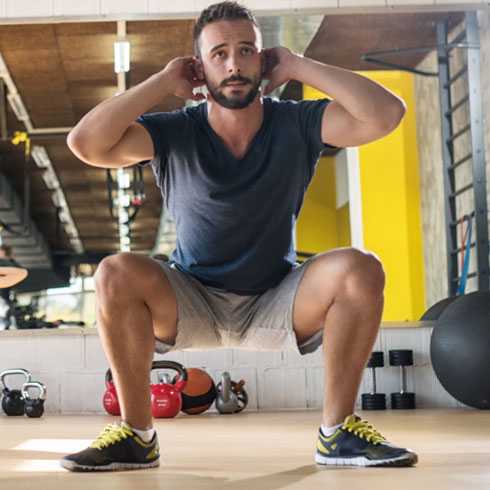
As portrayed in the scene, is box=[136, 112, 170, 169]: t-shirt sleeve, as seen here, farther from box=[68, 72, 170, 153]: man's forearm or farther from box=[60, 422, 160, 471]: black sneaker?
box=[60, 422, 160, 471]: black sneaker

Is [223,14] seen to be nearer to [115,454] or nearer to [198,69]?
[198,69]

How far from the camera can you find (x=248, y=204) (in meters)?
2.30

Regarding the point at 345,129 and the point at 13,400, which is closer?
the point at 345,129

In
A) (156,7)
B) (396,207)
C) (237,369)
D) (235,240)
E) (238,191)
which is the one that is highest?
(156,7)

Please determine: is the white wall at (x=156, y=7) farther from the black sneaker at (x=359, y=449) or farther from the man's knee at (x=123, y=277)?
the black sneaker at (x=359, y=449)

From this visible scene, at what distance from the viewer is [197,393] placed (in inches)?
194

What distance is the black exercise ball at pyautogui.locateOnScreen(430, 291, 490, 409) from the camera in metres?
4.50

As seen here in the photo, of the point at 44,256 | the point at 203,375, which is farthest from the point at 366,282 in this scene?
the point at 44,256

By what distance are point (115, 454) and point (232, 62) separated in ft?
2.96

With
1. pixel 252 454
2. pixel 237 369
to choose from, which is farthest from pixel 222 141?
pixel 237 369

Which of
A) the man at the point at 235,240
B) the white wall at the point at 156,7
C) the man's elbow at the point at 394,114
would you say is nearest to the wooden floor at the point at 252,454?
the man at the point at 235,240

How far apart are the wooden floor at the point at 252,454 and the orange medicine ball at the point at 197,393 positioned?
0.29 meters

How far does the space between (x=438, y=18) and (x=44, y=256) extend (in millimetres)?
12232

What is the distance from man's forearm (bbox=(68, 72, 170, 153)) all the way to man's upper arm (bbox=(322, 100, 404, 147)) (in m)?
0.39
